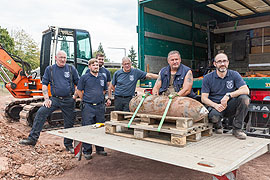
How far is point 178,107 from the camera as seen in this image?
11.1ft

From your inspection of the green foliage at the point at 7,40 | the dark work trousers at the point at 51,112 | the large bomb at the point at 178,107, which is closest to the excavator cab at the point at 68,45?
the dark work trousers at the point at 51,112

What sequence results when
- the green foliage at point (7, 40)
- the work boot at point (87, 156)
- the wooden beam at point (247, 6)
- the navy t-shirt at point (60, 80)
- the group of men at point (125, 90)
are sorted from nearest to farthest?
the group of men at point (125, 90), the work boot at point (87, 156), the navy t-shirt at point (60, 80), the wooden beam at point (247, 6), the green foliage at point (7, 40)

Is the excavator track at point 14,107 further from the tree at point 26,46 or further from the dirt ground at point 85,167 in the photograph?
the tree at point 26,46

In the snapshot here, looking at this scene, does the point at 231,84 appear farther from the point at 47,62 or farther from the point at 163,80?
the point at 47,62

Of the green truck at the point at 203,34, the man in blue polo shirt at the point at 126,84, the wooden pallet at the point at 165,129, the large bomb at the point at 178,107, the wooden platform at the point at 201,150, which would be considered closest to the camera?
the wooden platform at the point at 201,150

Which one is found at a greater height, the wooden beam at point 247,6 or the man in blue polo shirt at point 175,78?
the wooden beam at point 247,6

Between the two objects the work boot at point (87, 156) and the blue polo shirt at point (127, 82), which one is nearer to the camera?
the work boot at point (87, 156)

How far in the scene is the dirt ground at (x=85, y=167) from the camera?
12.0 feet

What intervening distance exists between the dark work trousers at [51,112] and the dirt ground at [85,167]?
28cm

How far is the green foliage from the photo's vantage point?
28.0 metres

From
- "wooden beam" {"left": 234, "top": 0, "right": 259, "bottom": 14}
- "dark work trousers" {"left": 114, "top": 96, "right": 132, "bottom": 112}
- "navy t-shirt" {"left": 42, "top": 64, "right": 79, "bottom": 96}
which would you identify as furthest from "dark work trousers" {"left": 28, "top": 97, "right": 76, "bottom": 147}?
"wooden beam" {"left": 234, "top": 0, "right": 259, "bottom": 14}

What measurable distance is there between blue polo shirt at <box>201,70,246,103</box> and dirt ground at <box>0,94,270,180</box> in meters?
1.22

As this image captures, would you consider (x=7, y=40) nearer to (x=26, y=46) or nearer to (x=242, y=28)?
(x=26, y=46)

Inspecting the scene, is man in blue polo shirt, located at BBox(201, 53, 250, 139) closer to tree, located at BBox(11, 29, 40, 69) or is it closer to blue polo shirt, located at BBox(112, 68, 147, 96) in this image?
blue polo shirt, located at BBox(112, 68, 147, 96)
